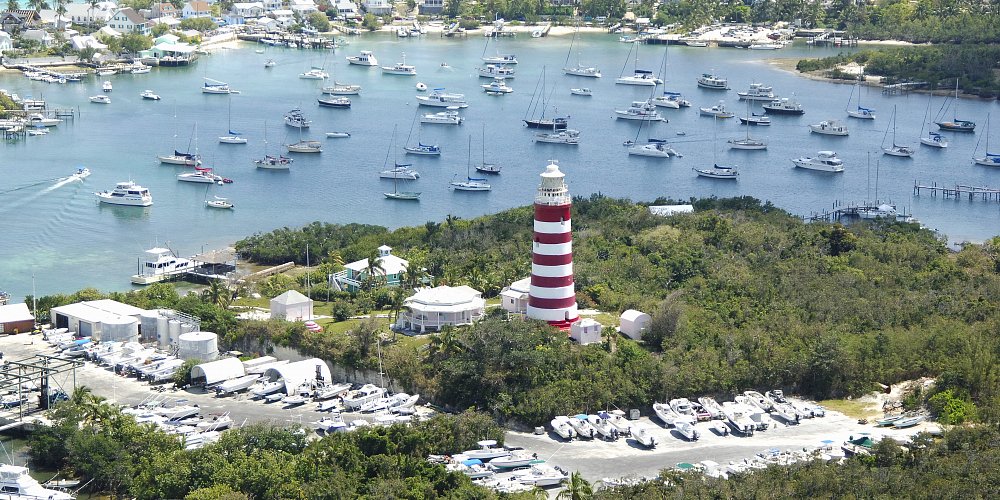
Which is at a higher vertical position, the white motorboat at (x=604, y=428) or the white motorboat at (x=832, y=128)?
the white motorboat at (x=832, y=128)

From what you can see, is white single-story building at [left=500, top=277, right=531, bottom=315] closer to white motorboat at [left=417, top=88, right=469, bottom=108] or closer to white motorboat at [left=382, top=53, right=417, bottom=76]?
white motorboat at [left=417, top=88, right=469, bottom=108]

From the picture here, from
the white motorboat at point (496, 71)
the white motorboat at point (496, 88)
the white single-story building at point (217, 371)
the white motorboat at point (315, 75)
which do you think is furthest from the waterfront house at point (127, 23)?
the white single-story building at point (217, 371)

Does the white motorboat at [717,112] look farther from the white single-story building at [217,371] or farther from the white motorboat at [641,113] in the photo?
the white single-story building at [217,371]

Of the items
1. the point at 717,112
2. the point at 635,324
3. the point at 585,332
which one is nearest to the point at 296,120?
the point at 717,112

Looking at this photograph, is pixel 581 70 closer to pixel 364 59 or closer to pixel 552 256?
pixel 364 59

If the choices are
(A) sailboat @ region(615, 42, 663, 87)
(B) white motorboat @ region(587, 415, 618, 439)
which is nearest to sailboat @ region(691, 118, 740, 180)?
(A) sailboat @ region(615, 42, 663, 87)

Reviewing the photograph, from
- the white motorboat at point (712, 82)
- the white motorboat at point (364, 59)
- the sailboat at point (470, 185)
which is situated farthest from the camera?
the white motorboat at point (364, 59)

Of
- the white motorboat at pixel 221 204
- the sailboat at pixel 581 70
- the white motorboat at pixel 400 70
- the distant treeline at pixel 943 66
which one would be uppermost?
the distant treeline at pixel 943 66

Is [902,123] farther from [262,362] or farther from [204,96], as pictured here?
[262,362]
